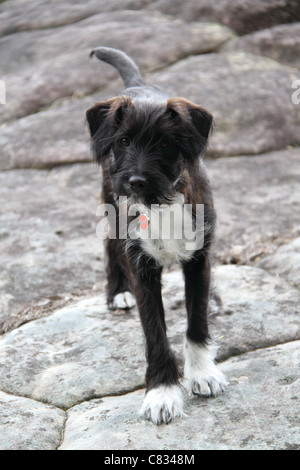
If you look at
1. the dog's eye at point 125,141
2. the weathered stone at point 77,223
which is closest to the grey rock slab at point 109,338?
the weathered stone at point 77,223

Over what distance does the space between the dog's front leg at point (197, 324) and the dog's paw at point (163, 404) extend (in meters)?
0.20

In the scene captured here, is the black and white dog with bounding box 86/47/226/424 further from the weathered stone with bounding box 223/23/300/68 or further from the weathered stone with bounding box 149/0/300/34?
the weathered stone with bounding box 149/0/300/34

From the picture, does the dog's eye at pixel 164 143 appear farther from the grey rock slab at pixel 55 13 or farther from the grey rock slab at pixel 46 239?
the grey rock slab at pixel 55 13

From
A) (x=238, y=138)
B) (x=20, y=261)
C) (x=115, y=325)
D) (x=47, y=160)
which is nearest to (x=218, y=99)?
(x=238, y=138)

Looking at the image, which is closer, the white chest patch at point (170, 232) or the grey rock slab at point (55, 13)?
the white chest patch at point (170, 232)

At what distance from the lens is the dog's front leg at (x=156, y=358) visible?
10.6 ft

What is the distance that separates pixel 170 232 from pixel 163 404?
3.48ft

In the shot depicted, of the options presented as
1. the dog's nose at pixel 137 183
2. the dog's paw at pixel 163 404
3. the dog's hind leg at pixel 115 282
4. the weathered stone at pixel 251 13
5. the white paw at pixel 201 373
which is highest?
the dog's nose at pixel 137 183

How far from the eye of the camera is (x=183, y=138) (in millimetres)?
3352

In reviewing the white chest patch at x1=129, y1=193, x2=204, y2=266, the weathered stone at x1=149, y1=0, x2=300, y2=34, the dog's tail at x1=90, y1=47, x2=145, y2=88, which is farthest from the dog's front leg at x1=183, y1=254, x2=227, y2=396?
the weathered stone at x1=149, y1=0, x2=300, y2=34

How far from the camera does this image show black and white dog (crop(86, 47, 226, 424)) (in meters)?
3.23

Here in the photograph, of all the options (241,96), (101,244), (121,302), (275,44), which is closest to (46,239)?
(101,244)

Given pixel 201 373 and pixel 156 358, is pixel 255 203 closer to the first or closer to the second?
pixel 201 373

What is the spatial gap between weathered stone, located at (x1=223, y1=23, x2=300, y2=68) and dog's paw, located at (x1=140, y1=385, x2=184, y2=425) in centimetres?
772
